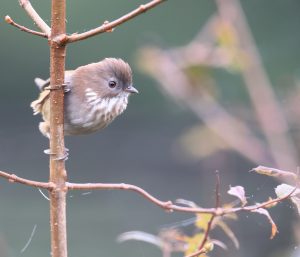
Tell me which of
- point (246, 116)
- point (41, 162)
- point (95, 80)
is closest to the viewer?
point (95, 80)

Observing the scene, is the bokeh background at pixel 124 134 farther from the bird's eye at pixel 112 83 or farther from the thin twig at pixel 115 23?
the thin twig at pixel 115 23

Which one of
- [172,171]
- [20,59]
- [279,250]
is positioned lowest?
[279,250]

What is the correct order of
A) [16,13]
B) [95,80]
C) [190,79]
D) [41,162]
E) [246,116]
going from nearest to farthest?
[95,80]
[190,79]
[246,116]
[16,13]
[41,162]

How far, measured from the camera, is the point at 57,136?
81.3 inches

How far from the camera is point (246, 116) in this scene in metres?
4.46

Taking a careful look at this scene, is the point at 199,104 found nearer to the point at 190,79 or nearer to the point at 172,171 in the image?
the point at 190,79

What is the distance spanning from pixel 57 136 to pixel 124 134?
14.0 ft

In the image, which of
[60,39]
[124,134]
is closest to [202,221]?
[60,39]

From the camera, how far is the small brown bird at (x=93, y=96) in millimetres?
3014

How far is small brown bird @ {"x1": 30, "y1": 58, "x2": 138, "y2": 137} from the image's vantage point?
9.89 ft

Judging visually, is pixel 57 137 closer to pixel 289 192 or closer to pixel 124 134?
pixel 289 192

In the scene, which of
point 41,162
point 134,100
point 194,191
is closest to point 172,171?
point 194,191

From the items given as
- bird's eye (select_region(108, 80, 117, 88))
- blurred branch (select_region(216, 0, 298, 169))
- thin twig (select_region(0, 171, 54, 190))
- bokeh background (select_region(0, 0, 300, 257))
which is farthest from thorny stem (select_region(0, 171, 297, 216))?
bokeh background (select_region(0, 0, 300, 257))

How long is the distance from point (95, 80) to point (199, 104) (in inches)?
39.7
